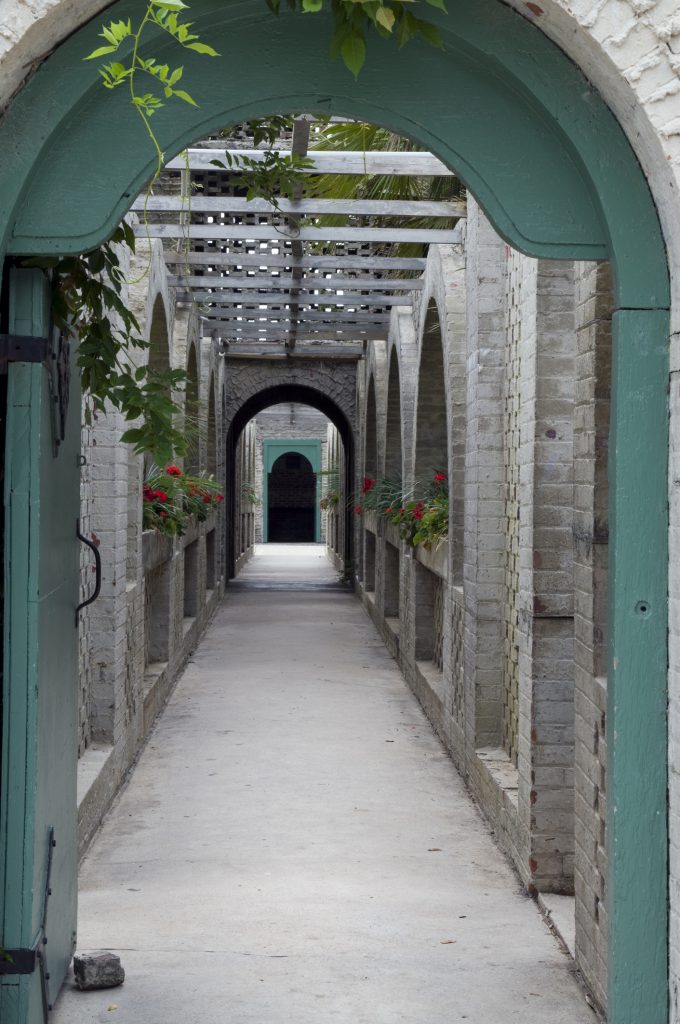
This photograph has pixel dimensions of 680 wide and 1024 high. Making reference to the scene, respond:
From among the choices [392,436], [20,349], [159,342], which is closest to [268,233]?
[159,342]

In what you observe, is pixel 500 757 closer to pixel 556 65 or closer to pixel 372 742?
pixel 372 742

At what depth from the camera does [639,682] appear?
8.82 ft

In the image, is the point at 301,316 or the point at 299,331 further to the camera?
the point at 299,331

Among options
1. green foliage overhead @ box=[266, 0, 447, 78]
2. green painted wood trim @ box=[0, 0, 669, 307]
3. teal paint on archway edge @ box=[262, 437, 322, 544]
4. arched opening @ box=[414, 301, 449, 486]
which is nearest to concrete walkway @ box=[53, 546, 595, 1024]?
arched opening @ box=[414, 301, 449, 486]

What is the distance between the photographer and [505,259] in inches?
246

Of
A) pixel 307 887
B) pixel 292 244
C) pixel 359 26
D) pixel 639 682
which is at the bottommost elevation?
pixel 307 887

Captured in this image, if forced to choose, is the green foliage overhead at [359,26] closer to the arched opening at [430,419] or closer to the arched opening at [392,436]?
the arched opening at [430,419]

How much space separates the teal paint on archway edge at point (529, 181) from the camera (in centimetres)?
267

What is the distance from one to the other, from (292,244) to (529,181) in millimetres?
6388

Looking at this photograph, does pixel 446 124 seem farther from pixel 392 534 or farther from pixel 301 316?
pixel 301 316

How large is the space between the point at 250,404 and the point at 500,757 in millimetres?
14427

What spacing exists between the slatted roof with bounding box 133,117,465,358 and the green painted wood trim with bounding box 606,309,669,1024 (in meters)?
2.55

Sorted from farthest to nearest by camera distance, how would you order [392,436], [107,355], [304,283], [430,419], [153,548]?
[392,436], [304,283], [430,419], [153,548], [107,355]

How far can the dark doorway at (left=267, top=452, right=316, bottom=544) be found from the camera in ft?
123
